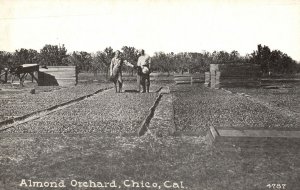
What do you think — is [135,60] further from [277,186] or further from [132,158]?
[277,186]

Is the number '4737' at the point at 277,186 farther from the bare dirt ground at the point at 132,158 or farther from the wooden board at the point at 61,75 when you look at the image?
the wooden board at the point at 61,75

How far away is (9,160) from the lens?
4.31 m

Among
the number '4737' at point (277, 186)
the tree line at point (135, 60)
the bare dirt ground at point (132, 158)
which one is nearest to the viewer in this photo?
the number '4737' at point (277, 186)

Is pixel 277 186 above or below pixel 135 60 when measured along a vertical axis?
below

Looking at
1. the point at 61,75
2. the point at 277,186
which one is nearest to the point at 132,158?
the point at 277,186

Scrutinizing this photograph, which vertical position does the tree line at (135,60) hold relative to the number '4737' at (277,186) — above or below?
above

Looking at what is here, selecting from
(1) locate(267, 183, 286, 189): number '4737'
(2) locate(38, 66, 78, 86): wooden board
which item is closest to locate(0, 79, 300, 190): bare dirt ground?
(1) locate(267, 183, 286, 189): number '4737'

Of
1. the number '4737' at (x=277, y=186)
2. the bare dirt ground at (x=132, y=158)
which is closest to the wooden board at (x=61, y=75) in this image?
the bare dirt ground at (x=132, y=158)

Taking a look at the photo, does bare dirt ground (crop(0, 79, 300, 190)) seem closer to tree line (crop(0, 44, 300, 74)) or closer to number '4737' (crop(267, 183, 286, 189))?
number '4737' (crop(267, 183, 286, 189))

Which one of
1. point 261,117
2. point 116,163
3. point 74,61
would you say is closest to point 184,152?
point 116,163

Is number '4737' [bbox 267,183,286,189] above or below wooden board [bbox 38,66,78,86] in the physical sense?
below

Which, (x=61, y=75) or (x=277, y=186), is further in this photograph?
(x=61, y=75)

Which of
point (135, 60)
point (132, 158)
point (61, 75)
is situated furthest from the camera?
point (135, 60)

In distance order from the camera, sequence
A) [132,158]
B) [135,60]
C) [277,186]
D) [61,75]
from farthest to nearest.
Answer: [135,60]
[61,75]
[132,158]
[277,186]
